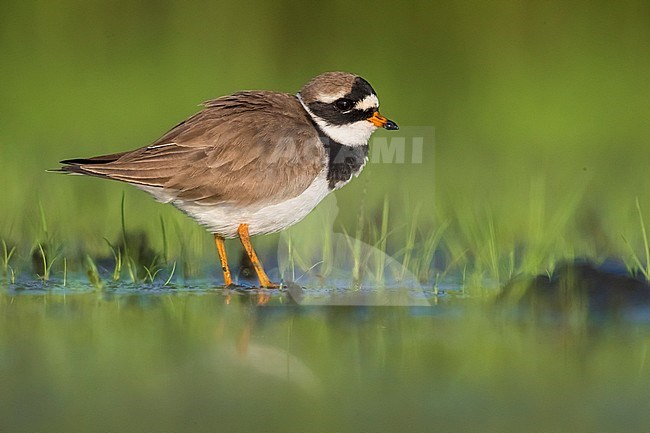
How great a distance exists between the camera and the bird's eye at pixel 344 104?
22.5 ft

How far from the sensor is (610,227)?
23.4 feet

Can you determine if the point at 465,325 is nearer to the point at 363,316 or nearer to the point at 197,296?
the point at 363,316

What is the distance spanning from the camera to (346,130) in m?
6.95

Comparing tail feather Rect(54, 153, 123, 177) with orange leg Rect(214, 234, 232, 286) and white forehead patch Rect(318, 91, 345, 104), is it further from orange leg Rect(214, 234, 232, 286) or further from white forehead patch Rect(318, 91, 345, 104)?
white forehead patch Rect(318, 91, 345, 104)

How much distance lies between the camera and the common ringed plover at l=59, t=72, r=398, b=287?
6.66 meters

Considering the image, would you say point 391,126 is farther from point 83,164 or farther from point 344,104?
point 83,164

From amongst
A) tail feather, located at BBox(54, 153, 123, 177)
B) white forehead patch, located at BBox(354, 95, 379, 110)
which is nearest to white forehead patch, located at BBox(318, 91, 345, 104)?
white forehead patch, located at BBox(354, 95, 379, 110)

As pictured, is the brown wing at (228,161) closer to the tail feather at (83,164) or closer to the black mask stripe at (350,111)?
the tail feather at (83,164)

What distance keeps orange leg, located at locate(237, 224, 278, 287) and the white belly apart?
31 millimetres

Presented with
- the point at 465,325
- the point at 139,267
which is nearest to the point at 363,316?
the point at 465,325

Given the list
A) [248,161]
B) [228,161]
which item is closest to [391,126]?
[248,161]

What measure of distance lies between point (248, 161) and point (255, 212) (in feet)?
0.98

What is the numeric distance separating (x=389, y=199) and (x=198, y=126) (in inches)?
50.1

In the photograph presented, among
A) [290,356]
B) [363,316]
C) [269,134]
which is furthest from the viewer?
[269,134]
